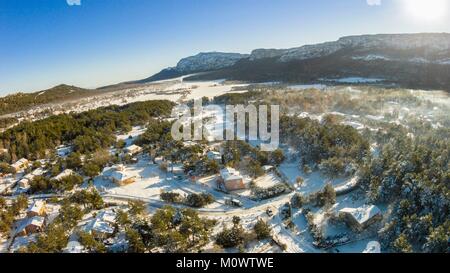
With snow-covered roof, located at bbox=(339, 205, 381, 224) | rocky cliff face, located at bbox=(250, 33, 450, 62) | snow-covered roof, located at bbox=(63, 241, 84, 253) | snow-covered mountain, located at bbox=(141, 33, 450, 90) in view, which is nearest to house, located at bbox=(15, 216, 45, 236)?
snow-covered roof, located at bbox=(63, 241, 84, 253)

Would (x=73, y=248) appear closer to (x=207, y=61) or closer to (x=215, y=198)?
(x=215, y=198)

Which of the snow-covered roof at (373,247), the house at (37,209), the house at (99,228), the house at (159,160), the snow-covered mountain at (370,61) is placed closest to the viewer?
the snow-covered roof at (373,247)

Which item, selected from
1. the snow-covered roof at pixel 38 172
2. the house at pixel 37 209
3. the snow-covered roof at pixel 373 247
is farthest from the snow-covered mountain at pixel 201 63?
the snow-covered roof at pixel 373 247

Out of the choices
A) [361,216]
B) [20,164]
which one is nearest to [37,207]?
[20,164]

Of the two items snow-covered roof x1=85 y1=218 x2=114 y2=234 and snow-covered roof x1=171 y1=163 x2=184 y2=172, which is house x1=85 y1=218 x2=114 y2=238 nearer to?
snow-covered roof x1=85 y1=218 x2=114 y2=234

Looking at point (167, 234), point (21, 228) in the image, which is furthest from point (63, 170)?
point (167, 234)

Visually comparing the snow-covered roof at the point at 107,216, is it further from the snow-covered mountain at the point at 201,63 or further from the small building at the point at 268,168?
the snow-covered mountain at the point at 201,63
